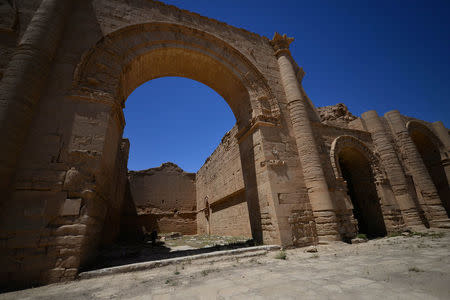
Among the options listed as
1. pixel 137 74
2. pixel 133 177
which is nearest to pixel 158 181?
pixel 133 177

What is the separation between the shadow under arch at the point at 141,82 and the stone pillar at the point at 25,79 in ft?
2.19

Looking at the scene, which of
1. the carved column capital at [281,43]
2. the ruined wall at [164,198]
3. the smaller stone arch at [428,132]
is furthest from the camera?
the ruined wall at [164,198]

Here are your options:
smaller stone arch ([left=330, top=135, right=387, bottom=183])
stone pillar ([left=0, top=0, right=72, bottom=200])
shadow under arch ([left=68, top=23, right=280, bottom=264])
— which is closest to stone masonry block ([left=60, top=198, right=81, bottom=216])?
shadow under arch ([left=68, top=23, right=280, bottom=264])

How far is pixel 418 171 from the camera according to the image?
8477 mm

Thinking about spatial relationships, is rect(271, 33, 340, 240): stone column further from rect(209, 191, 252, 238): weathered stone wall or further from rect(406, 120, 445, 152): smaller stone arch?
rect(406, 120, 445, 152): smaller stone arch

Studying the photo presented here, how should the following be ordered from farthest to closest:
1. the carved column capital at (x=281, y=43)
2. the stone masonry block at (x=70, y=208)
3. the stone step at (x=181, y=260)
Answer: the carved column capital at (x=281, y=43), the stone masonry block at (x=70, y=208), the stone step at (x=181, y=260)

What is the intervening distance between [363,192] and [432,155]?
5.96 m

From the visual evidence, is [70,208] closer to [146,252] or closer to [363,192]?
[146,252]

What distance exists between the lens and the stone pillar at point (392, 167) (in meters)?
7.30

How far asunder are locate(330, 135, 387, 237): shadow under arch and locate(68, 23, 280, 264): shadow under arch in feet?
11.0

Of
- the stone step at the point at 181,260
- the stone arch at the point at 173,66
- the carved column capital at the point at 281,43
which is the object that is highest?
the carved column capital at the point at 281,43

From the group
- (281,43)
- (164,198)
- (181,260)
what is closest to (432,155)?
(281,43)

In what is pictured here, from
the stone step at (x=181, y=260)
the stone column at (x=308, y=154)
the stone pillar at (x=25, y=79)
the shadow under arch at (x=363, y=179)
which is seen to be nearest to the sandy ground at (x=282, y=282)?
the stone step at (x=181, y=260)

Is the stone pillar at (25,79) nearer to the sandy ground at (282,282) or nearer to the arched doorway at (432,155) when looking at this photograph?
the sandy ground at (282,282)
